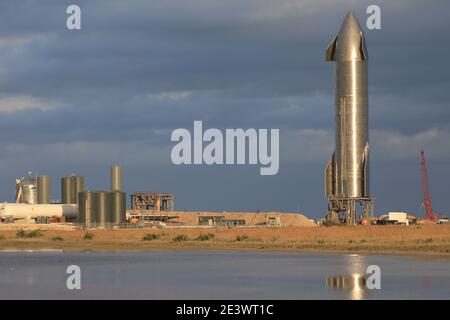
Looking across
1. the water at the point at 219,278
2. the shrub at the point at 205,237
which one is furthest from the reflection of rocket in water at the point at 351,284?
the shrub at the point at 205,237

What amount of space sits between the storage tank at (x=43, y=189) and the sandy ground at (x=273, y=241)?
2216 inches

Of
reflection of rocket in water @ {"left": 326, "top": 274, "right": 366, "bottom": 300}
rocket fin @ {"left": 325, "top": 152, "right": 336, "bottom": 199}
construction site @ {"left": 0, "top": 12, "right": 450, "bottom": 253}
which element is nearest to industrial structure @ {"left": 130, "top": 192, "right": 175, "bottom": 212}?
construction site @ {"left": 0, "top": 12, "right": 450, "bottom": 253}

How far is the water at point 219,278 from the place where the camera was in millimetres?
39031

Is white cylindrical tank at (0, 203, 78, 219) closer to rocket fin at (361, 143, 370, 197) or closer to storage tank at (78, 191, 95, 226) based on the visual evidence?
storage tank at (78, 191, 95, 226)

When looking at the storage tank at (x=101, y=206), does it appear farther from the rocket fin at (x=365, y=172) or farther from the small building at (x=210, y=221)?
the rocket fin at (x=365, y=172)

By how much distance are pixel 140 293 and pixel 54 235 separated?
78447 mm

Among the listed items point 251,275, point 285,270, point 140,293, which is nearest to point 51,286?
point 140,293

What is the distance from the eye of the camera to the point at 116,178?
503 ft

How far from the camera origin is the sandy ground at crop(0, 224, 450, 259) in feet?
265

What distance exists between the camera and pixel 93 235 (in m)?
112

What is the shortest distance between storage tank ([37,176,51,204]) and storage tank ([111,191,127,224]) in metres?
33.0

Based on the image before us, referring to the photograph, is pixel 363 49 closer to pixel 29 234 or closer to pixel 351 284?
pixel 29 234

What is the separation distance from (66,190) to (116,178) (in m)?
23.1
